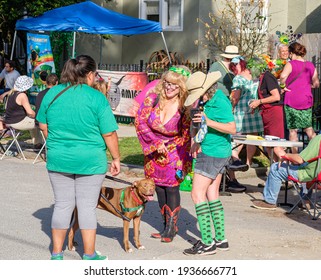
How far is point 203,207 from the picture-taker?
26.4ft

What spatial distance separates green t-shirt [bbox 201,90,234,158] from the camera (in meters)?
8.04

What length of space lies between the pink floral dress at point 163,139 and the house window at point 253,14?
12.5 metres

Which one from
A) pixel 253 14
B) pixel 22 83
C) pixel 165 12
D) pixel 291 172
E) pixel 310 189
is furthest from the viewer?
pixel 165 12

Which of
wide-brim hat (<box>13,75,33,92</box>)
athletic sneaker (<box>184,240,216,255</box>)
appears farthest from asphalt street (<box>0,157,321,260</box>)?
wide-brim hat (<box>13,75,33,92</box>)

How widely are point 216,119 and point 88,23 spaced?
40.8 ft

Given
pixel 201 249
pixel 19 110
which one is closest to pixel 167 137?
pixel 201 249

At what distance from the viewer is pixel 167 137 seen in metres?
8.69

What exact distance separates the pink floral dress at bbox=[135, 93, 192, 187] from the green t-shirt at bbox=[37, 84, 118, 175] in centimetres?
149

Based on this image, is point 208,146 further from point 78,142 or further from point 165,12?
point 165,12

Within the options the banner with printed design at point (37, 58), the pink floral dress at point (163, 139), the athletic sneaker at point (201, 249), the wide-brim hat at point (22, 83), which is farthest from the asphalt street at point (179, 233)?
the banner with printed design at point (37, 58)

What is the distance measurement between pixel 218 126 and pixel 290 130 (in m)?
5.12
